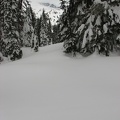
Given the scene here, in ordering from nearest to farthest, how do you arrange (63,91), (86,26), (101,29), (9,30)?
(63,91) → (101,29) → (86,26) → (9,30)

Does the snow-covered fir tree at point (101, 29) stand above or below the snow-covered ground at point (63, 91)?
above

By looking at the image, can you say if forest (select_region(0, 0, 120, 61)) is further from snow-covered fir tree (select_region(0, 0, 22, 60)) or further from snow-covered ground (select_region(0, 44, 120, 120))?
snow-covered ground (select_region(0, 44, 120, 120))

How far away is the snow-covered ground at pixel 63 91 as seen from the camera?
3939 mm

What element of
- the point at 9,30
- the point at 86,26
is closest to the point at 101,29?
the point at 86,26

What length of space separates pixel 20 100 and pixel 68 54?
16.9ft

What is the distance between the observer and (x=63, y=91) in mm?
5082

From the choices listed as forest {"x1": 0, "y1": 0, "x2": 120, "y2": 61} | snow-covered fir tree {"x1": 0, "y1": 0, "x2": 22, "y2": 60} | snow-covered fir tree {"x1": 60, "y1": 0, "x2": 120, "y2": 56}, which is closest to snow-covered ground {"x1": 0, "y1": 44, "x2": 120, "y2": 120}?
snow-covered fir tree {"x1": 60, "y1": 0, "x2": 120, "y2": 56}

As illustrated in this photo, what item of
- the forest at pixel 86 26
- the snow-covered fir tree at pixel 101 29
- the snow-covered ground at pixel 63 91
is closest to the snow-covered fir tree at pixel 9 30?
the forest at pixel 86 26

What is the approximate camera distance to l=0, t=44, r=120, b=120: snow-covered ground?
3939mm

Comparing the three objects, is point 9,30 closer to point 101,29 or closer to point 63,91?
point 101,29

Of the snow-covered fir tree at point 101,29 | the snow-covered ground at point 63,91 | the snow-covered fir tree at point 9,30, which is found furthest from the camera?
the snow-covered fir tree at point 9,30

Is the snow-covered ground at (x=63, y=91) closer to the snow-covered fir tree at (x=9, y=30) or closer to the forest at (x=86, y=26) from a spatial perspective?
the forest at (x=86, y=26)

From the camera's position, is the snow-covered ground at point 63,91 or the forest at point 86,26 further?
the forest at point 86,26

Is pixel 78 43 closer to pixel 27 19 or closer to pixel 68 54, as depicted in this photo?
pixel 68 54
